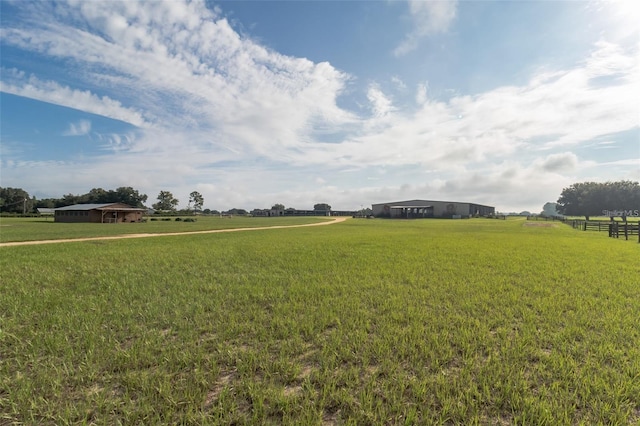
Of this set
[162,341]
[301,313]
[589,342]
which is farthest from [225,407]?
[589,342]

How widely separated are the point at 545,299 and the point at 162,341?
27.3ft

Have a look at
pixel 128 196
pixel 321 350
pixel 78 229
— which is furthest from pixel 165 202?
pixel 321 350

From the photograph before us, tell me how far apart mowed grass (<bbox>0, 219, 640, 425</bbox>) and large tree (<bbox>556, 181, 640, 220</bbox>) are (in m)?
118

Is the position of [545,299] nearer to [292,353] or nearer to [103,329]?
[292,353]

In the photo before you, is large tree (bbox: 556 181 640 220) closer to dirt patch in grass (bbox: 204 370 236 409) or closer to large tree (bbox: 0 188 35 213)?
dirt patch in grass (bbox: 204 370 236 409)

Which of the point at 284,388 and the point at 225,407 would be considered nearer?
Result: the point at 225,407

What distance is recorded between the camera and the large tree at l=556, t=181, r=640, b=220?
95062mm

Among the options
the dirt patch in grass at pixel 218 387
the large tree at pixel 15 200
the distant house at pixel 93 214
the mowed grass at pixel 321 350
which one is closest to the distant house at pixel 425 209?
the distant house at pixel 93 214

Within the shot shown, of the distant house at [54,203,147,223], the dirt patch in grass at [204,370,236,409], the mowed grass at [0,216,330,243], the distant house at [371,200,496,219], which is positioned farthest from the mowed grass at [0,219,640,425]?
the distant house at [371,200,496,219]

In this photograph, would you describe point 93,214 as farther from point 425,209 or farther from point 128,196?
point 425,209

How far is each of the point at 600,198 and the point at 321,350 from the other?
441 feet

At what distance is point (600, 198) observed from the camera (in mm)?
98625

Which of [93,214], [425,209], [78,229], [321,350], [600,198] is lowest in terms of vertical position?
[78,229]

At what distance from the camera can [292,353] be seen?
4.54 metres
